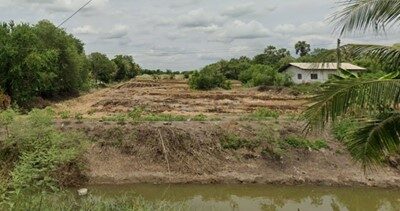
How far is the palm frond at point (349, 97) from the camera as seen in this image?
6406 mm

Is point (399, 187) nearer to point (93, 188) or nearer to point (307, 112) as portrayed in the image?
point (93, 188)

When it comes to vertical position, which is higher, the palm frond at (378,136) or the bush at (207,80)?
the palm frond at (378,136)

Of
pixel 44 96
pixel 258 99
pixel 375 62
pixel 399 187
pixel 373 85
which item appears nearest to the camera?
pixel 373 85

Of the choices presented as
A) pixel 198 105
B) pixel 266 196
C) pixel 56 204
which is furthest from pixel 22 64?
pixel 56 204

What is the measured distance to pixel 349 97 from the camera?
21.4 feet

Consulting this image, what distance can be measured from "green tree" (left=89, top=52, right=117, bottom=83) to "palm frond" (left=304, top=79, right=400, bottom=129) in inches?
2872

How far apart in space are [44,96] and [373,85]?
3726 cm

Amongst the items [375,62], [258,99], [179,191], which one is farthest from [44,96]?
[375,62]

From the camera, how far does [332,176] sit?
1852cm

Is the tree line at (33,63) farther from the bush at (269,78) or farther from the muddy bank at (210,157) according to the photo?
the bush at (269,78)

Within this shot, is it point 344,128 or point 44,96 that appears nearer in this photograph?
point 344,128

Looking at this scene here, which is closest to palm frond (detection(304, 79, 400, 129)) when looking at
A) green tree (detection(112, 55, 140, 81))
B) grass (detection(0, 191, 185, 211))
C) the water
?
→ grass (detection(0, 191, 185, 211))

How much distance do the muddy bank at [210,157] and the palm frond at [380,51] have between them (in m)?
11.6

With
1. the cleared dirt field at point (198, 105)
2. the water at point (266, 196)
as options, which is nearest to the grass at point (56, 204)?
the water at point (266, 196)
